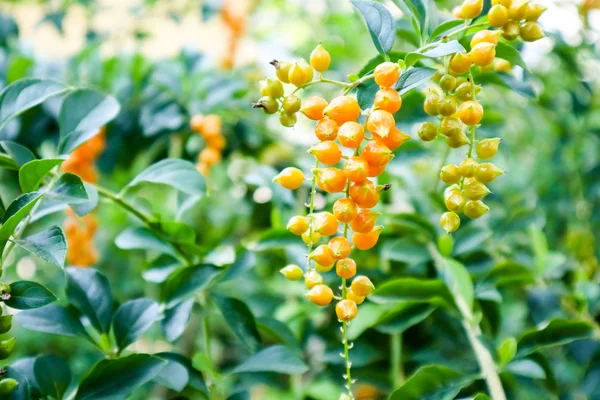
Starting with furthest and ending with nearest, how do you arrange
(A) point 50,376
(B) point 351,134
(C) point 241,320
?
(C) point 241,320 → (A) point 50,376 → (B) point 351,134

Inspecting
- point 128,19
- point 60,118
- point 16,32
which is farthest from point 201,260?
point 128,19

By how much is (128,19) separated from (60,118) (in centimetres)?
99

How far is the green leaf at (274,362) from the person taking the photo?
628 mm

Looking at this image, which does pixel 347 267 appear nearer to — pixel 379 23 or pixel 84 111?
pixel 379 23

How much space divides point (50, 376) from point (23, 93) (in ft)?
1.02

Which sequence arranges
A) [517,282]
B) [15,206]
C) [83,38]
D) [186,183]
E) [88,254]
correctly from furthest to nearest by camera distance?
[83,38] < [88,254] < [517,282] < [186,183] < [15,206]

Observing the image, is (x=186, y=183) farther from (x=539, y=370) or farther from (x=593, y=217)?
(x=593, y=217)

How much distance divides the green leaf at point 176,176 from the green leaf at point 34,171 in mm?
116

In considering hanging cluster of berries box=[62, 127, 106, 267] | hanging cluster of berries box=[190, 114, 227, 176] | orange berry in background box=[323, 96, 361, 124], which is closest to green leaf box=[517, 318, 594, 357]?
orange berry in background box=[323, 96, 361, 124]

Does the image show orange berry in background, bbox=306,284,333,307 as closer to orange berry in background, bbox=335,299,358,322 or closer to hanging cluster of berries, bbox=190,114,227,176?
orange berry in background, bbox=335,299,358,322

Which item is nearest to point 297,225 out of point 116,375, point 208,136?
point 116,375

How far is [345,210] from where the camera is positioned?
1.56 ft

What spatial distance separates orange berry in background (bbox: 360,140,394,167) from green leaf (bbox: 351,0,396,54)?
12cm

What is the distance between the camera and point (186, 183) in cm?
63
